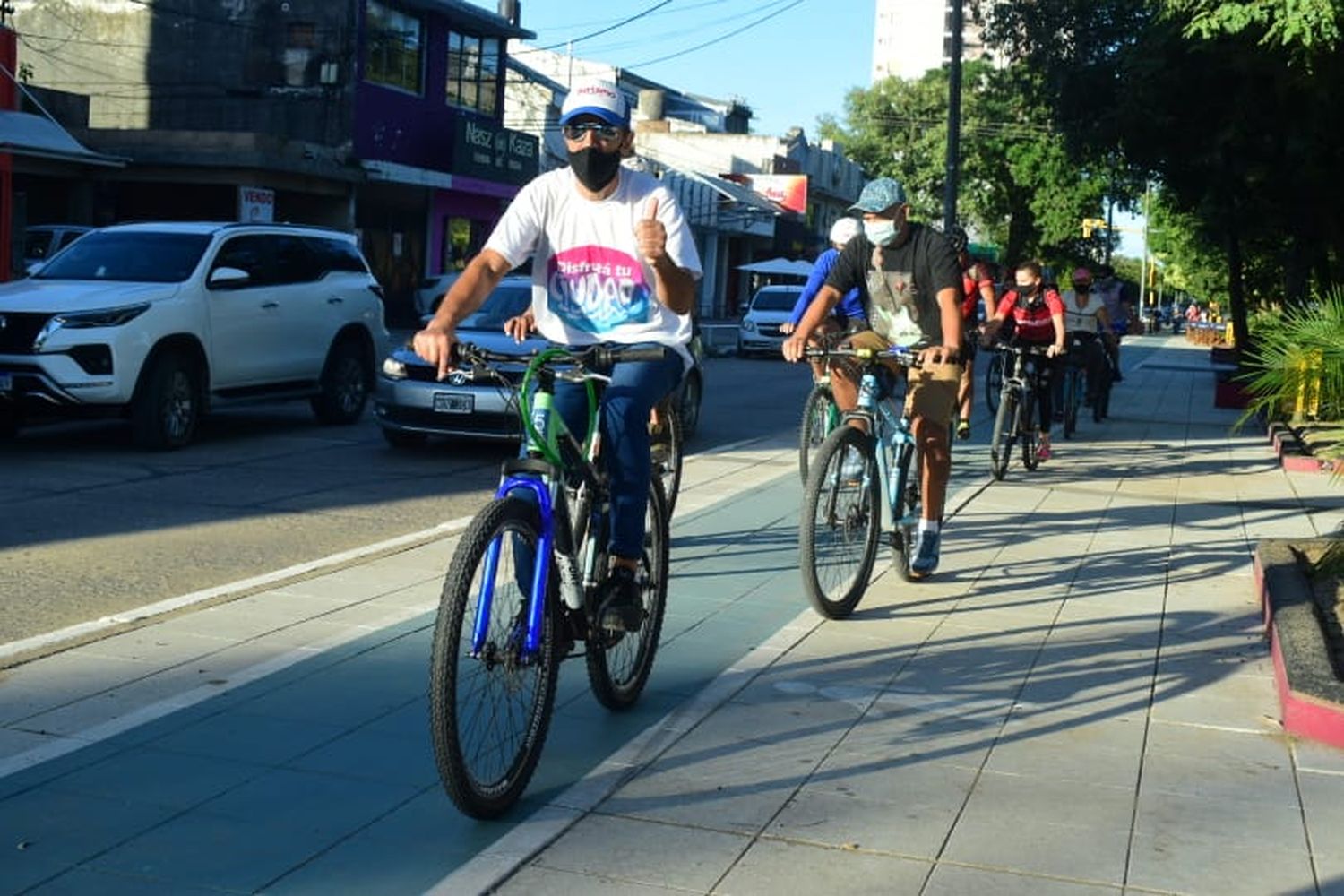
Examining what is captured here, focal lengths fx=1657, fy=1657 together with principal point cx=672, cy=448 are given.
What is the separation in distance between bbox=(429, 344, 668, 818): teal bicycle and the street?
286 centimetres

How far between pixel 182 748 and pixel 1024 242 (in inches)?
2777

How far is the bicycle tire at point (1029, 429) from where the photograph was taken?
13453 millimetres

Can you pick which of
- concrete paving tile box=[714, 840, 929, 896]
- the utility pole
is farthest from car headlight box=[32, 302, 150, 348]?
the utility pole

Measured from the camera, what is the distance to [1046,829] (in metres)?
4.51

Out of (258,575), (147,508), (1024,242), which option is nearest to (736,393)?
(147,508)

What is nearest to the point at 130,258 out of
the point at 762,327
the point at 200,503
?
the point at 200,503

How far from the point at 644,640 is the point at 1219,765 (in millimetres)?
1916

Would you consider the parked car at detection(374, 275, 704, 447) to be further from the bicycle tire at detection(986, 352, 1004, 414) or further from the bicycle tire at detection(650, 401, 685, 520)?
the bicycle tire at detection(986, 352, 1004, 414)

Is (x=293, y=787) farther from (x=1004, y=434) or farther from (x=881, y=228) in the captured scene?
(x=1004, y=434)

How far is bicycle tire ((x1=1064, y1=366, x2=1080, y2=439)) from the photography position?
17.3 metres

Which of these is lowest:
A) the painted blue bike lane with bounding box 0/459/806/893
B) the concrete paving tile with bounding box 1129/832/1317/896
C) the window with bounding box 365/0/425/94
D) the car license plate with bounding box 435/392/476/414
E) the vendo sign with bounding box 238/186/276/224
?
the painted blue bike lane with bounding box 0/459/806/893

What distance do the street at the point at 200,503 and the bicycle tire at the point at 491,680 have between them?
9.64ft

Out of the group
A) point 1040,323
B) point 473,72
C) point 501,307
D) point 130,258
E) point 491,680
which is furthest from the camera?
point 473,72

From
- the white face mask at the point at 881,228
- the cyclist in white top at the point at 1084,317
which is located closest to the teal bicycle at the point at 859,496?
the white face mask at the point at 881,228
